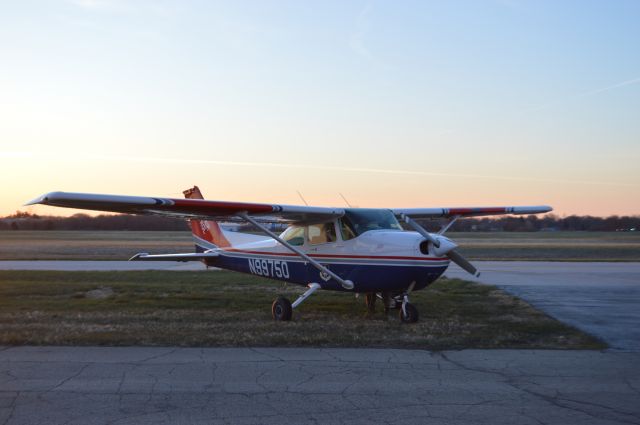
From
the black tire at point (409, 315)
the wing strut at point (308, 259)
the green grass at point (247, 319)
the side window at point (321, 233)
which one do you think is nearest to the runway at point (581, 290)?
the green grass at point (247, 319)

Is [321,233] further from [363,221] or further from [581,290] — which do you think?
[581,290]

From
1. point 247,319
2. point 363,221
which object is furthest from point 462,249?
point 247,319

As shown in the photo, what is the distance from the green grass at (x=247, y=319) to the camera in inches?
375

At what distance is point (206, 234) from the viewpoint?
643 inches

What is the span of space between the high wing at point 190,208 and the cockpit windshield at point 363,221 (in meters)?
0.20

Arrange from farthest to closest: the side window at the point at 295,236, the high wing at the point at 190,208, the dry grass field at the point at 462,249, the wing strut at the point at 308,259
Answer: the dry grass field at the point at 462,249 < the side window at the point at 295,236 < the wing strut at the point at 308,259 < the high wing at the point at 190,208

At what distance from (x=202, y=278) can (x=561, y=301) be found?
36.5ft

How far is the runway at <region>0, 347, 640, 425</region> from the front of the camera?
5.69m

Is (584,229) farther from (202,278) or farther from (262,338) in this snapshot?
(262,338)

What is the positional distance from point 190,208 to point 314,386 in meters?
5.25

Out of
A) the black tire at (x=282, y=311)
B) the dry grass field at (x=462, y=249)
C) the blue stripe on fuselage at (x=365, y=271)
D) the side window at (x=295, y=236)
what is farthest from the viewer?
the dry grass field at (x=462, y=249)

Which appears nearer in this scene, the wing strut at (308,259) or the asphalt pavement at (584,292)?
the asphalt pavement at (584,292)

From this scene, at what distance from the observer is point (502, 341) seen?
31.8ft

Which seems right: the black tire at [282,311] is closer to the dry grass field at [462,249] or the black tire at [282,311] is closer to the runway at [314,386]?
the runway at [314,386]
